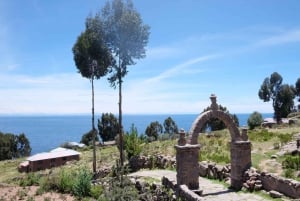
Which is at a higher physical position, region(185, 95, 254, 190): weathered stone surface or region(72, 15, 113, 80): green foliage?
region(72, 15, 113, 80): green foliage

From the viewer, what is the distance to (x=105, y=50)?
2656 centimetres

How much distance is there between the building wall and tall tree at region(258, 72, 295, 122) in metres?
44.2

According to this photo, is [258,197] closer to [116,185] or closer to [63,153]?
[116,185]

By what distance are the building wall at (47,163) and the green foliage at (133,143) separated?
16.3 meters

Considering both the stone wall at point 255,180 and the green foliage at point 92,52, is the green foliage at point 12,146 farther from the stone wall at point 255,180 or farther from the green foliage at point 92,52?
the stone wall at point 255,180

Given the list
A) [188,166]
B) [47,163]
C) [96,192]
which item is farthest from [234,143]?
[47,163]

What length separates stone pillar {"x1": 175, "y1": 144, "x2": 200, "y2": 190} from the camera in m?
14.0

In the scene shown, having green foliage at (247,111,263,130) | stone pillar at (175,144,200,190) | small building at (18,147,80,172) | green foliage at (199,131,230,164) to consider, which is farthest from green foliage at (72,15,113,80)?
green foliage at (247,111,263,130)

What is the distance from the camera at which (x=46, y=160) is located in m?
39.9

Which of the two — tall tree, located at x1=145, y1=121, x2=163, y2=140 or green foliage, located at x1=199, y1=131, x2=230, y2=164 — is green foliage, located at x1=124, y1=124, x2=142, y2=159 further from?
tall tree, located at x1=145, y1=121, x2=163, y2=140

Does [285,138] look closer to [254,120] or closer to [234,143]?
[234,143]

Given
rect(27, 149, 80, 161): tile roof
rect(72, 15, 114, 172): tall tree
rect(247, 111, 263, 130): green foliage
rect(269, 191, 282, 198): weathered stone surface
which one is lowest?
rect(27, 149, 80, 161): tile roof

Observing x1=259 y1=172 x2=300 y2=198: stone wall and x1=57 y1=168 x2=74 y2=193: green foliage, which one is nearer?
x1=259 y1=172 x2=300 y2=198: stone wall

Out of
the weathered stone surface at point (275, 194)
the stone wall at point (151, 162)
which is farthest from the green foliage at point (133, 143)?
the weathered stone surface at point (275, 194)
